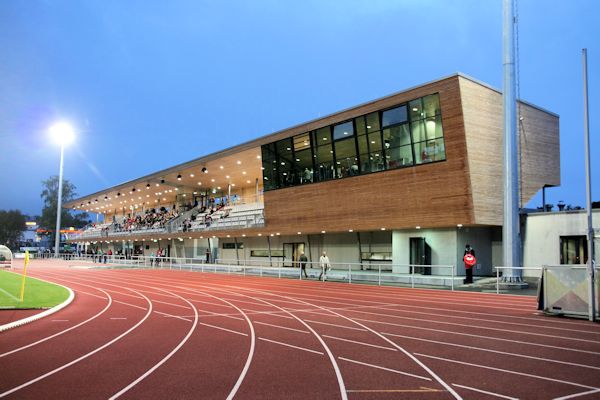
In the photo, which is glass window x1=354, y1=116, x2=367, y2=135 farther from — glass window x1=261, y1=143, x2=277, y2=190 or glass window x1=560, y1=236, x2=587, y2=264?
glass window x1=560, y1=236, x2=587, y2=264

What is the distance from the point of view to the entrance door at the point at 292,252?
34.8m

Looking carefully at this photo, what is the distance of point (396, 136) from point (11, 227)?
4520 inches

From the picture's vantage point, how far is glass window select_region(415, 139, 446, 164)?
2177 centimetres

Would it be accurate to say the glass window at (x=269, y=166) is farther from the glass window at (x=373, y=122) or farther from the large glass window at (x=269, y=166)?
the glass window at (x=373, y=122)

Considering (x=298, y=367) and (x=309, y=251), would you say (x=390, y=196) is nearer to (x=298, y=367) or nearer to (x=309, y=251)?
(x=309, y=251)

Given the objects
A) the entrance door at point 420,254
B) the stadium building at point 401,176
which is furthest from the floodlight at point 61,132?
the entrance door at point 420,254

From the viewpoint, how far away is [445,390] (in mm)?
5723

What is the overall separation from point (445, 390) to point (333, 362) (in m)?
1.90

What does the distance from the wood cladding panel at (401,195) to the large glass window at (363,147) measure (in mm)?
399

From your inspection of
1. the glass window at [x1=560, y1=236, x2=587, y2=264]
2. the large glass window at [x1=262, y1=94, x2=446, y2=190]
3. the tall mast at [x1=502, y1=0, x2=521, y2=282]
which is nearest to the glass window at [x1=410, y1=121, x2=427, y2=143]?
the large glass window at [x1=262, y1=94, x2=446, y2=190]

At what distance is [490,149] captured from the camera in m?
22.2

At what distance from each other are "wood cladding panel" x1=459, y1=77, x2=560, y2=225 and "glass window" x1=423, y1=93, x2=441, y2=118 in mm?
1229

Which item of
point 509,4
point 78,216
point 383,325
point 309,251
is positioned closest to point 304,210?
point 309,251

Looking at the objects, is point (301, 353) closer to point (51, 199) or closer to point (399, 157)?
point (399, 157)
